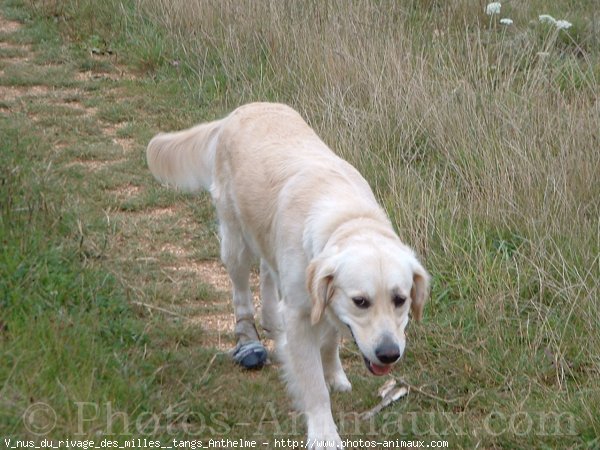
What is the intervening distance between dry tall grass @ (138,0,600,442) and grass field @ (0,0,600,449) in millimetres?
17

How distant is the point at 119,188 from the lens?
7004 millimetres

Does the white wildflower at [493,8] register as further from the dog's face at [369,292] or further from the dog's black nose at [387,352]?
the dog's black nose at [387,352]

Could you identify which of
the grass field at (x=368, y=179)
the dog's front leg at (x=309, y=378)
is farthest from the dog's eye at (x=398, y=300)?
the grass field at (x=368, y=179)

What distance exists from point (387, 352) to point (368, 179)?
2760mm

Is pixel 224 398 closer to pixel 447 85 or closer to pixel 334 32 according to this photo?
pixel 447 85

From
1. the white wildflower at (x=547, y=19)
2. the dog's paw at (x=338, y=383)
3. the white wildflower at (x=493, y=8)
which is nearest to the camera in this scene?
the dog's paw at (x=338, y=383)

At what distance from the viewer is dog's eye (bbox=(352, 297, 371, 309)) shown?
12.7ft

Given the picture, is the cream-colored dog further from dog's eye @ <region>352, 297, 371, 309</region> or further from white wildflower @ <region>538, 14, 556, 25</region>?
white wildflower @ <region>538, 14, 556, 25</region>

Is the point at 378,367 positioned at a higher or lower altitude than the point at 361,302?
lower

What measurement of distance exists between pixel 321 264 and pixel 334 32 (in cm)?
459

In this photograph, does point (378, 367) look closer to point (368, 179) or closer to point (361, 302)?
point (361, 302)

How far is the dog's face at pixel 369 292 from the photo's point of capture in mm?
3814

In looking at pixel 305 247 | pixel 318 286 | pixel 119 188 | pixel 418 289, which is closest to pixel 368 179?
pixel 119 188

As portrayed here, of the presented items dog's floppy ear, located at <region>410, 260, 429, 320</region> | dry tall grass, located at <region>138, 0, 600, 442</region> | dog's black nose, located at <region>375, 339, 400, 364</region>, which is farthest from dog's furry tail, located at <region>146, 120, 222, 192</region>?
dog's black nose, located at <region>375, 339, 400, 364</region>
